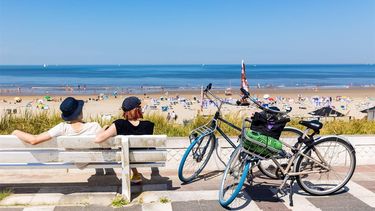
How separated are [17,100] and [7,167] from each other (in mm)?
20866

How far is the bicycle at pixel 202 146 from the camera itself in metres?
5.07

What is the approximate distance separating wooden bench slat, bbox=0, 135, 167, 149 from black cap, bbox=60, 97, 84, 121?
0.37m

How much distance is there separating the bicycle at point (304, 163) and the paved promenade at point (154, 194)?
0.50 ft

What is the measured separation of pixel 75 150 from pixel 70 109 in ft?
1.64

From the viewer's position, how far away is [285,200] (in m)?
4.62

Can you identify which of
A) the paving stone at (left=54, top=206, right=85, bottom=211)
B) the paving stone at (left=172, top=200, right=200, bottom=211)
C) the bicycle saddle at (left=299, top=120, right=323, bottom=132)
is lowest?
the paving stone at (left=172, top=200, right=200, bottom=211)

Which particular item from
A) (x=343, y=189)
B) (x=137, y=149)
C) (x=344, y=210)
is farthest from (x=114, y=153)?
(x=343, y=189)

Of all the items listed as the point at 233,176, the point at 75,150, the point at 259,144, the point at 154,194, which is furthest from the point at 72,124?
the point at 259,144

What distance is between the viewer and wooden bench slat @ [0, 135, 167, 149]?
423cm

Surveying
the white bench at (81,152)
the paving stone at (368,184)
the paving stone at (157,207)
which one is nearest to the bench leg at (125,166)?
the white bench at (81,152)

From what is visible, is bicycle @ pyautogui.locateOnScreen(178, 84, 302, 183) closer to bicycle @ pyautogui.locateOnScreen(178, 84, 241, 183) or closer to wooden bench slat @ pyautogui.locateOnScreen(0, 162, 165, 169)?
bicycle @ pyautogui.locateOnScreen(178, 84, 241, 183)

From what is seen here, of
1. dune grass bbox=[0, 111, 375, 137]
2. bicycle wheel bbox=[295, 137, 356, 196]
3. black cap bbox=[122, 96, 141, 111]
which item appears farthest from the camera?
dune grass bbox=[0, 111, 375, 137]

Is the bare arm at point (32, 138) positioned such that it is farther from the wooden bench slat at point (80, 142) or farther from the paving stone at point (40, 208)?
the paving stone at point (40, 208)

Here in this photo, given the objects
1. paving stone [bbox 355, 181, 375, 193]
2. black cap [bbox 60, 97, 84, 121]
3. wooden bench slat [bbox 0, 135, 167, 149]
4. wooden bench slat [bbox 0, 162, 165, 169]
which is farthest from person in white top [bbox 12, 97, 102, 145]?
paving stone [bbox 355, 181, 375, 193]
